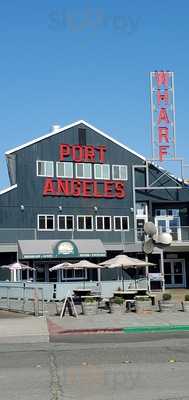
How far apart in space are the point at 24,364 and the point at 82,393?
10.5ft

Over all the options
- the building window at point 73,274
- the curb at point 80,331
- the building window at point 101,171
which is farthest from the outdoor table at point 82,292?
the building window at point 101,171

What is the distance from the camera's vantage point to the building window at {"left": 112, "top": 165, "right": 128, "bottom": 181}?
45.9 meters

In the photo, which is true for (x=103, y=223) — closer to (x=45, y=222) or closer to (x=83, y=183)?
(x=83, y=183)

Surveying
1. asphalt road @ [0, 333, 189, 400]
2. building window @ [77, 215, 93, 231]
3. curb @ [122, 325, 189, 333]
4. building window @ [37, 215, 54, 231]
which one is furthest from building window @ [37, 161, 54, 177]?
asphalt road @ [0, 333, 189, 400]

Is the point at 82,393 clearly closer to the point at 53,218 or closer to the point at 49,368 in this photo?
the point at 49,368

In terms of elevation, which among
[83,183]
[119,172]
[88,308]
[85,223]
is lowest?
[88,308]

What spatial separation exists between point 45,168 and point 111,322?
25.3 meters

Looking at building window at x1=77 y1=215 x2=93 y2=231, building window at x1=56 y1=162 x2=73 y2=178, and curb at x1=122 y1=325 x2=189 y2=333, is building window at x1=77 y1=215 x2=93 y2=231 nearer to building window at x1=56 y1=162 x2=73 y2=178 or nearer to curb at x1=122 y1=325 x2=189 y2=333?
building window at x1=56 y1=162 x2=73 y2=178

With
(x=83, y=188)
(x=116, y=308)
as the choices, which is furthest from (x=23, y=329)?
(x=83, y=188)

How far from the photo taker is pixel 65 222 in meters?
44.0

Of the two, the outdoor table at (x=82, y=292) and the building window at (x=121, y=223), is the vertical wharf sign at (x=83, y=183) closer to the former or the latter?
the building window at (x=121, y=223)

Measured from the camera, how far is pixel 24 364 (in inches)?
442

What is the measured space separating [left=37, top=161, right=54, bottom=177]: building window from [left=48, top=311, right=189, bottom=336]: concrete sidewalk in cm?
2228

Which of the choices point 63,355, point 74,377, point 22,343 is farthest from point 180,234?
point 74,377
